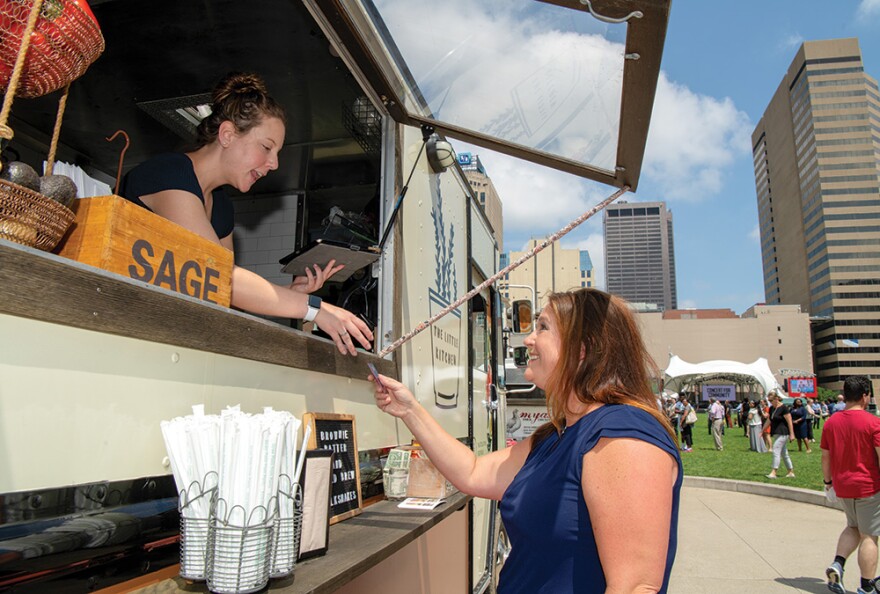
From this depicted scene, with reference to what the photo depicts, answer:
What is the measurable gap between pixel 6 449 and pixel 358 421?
141 centimetres

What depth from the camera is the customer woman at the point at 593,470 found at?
1.37 meters

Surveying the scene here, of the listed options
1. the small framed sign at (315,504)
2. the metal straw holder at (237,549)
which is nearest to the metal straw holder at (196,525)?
the metal straw holder at (237,549)

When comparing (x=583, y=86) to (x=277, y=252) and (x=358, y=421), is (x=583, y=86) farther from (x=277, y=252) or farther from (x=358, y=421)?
(x=277, y=252)

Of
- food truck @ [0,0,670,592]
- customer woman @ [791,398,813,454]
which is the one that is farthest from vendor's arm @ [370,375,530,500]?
customer woman @ [791,398,813,454]

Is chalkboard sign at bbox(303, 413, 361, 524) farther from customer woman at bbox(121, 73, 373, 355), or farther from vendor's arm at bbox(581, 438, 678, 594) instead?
vendor's arm at bbox(581, 438, 678, 594)

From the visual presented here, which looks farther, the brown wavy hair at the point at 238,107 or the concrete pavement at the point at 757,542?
the concrete pavement at the point at 757,542

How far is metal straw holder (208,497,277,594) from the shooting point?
1.13m

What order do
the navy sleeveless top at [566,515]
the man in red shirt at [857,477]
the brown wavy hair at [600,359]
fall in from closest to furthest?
the navy sleeveless top at [566,515] → the brown wavy hair at [600,359] → the man in red shirt at [857,477]

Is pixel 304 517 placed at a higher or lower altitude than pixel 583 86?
lower

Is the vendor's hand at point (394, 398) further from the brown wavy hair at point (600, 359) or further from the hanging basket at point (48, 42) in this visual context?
the hanging basket at point (48, 42)

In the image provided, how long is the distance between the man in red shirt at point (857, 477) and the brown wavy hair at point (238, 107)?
5.46 meters

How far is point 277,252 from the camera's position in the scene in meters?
4.35

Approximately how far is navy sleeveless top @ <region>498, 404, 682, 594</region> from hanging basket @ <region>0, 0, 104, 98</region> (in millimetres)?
1490

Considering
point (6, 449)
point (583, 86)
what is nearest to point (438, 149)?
point (583, 86)
